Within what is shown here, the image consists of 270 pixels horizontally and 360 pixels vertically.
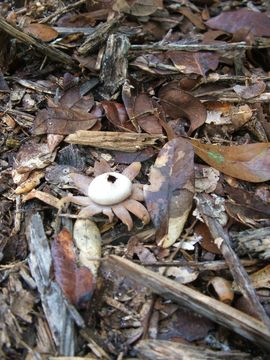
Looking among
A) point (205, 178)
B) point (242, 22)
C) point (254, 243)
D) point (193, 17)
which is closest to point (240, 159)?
point (205, 178)

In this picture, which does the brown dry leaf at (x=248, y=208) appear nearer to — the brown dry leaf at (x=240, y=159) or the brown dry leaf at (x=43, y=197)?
the brown dry leaf at (x=240, y=159)

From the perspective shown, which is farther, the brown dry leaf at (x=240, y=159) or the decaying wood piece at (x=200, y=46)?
the decaying wood piece at (x=200, y=46)

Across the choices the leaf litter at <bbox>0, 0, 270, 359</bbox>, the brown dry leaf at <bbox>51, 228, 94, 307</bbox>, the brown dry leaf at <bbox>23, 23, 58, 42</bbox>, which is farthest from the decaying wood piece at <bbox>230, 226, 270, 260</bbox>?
the brown dry leaf at <bbox>23, 23, 58, 42</bbox>

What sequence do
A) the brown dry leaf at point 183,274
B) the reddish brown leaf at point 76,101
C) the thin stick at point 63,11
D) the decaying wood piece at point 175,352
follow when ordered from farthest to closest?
the thin stick at point 63,11, the reddish brown leaf at point 76,101, the brown dry leaf at point 183,274, the decaying wood piece at point 175,352

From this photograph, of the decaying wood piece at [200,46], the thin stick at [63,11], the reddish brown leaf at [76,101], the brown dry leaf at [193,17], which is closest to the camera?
the reddish brown leaf at [76,101]

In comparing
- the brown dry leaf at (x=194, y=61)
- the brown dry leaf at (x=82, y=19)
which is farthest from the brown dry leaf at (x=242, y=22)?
the brown dry leaf at (x=82, y=19)

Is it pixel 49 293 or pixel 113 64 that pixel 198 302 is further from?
pixel 113 64

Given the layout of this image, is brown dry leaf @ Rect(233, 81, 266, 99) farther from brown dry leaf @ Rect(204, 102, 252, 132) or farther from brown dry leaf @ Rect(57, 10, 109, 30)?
brown dry leaf @ Rect(57, 10, 109, 30)

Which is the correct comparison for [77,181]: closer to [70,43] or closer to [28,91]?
[28,91]
